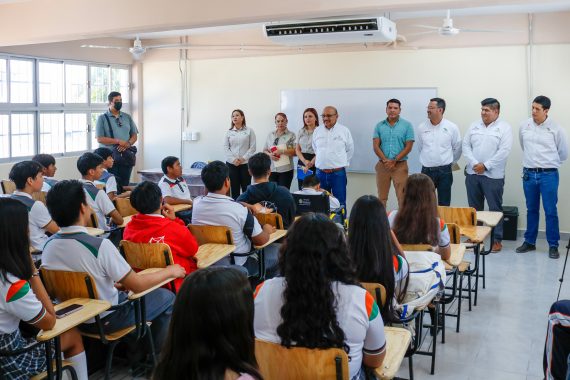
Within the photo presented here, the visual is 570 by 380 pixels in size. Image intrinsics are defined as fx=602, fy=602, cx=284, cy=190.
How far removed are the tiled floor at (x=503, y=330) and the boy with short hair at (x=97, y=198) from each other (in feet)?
5.18

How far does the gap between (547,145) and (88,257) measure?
5242 millimetres

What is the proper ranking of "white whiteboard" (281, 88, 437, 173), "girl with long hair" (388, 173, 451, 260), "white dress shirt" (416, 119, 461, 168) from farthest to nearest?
1. "white whiteboard" (281, 88, 437, 173)
2. "white dress shirt" (416, 119, 461, 168)
3. "girl with long hair" (388, 173, 451, 260)

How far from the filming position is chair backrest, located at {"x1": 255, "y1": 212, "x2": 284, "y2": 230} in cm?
470

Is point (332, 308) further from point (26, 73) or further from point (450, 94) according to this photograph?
point (26, 73)

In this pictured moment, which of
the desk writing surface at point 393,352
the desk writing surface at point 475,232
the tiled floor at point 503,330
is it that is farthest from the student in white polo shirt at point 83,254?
the desk writing surface at point 475,232

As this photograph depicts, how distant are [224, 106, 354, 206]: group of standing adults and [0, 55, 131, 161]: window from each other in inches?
89.2

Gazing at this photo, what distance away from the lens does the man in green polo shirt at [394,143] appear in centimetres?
745

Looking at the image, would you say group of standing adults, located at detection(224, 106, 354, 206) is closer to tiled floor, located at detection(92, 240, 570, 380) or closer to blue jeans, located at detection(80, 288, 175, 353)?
tiled floor, located at detection(92, 240, 570, 380)

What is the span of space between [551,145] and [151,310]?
16.1ft

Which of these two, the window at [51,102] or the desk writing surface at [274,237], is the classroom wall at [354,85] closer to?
the window at [51,102]

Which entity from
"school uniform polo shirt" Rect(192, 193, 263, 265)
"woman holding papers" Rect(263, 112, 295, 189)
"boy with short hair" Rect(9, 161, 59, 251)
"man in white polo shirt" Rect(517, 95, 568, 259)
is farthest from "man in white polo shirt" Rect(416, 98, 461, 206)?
"boy with short hair" Rect(9, 161, 59, 251)

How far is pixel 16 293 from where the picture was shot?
2.41 metres

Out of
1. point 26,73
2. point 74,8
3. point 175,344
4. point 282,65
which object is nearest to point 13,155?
point 26,73

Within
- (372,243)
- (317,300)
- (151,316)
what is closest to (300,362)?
(317,300)
